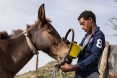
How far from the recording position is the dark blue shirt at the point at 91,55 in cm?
652

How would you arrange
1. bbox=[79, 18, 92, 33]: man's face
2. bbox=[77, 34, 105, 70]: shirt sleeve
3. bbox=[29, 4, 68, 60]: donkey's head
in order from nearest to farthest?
bbox=[77, 34, 105, 70]: shirt sleeve
bbox=[79, 18, 92, 33]: man's face
bbox=[29, 4, 68, 60]: donkey's head

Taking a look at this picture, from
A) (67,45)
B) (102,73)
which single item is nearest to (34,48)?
(67,45)

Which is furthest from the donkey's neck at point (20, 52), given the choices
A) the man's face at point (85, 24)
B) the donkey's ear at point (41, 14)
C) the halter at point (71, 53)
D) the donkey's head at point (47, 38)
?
the man's face at point (85, 24)

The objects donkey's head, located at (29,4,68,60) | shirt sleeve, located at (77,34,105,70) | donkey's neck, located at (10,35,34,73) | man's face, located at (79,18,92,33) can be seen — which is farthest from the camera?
donkey's neck, located at (10,35,34,73)

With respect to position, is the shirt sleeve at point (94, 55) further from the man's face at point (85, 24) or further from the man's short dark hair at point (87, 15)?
the man's short dark hair at point (87, 15)

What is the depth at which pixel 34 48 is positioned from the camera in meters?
7.63

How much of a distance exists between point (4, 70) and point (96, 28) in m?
1.92

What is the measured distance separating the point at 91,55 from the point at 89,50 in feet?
0.40

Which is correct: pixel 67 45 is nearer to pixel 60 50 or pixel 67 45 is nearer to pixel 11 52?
pixel 60 50

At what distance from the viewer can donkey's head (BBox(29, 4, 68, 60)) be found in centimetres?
752

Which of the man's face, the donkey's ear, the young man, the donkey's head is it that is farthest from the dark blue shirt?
the donkey's ear

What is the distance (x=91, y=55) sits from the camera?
21.5ft

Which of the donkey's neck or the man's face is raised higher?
the man's face

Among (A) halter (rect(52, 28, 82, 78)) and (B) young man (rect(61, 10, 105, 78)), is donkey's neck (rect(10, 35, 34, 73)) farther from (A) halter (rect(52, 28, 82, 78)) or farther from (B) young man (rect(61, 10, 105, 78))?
(B) young man (rect(61, 10, 105, 78))
